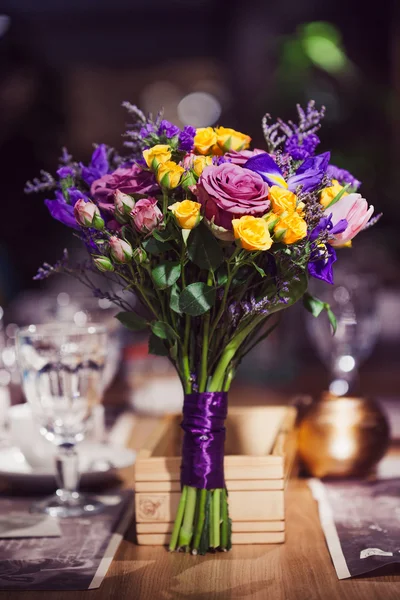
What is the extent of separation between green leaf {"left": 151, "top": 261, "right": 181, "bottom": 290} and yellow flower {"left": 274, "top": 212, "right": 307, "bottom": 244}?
0.39ft

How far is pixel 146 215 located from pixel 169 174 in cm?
5

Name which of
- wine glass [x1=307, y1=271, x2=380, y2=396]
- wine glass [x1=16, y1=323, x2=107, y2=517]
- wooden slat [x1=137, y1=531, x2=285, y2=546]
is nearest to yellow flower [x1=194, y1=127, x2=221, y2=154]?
wine glass [x1=16, y1=323, x2=107, y2=517]

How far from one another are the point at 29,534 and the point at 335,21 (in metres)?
5.01

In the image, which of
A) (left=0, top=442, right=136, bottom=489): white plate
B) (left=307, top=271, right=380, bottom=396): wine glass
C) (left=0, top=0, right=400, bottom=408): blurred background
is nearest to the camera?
(left=0, top=442, right=136, bottom=489): white plate

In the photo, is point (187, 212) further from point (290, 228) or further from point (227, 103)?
point (227, 103)

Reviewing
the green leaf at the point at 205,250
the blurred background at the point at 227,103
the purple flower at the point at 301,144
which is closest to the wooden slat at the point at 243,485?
the green leaf at the point at 205,250

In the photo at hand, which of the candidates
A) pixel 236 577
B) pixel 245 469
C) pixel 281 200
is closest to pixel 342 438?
pixel 245 469

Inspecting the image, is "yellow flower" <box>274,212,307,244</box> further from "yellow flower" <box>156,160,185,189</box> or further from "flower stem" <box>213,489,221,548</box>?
"flower stem" <box>213,489,221,548</box>

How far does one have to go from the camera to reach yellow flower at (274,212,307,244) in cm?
76

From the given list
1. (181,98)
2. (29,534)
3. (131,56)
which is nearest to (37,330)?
(29,534)

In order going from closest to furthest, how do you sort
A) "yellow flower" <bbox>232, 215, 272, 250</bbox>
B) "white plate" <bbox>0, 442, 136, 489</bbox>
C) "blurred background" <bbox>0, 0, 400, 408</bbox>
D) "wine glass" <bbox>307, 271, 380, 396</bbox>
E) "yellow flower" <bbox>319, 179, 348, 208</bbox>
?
"yellow flower" <bbox>232, 215, 272, 250</bbox>
"yellow flower" <bbox>319, 179, 348, 208</bbox>
"white plate" <bbox>0, 442, 136, 489</bbox>
"wine glass" <bbox>307, 271, 380, 396</bbox>
"blurred background" <bbox>0, 0, 400, 408</bbox>

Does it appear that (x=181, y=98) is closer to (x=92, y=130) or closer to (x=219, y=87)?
(x=219, y=87)

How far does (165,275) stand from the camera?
2.71ft

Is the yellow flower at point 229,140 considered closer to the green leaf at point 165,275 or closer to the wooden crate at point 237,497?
the green leaf at point 165,275
